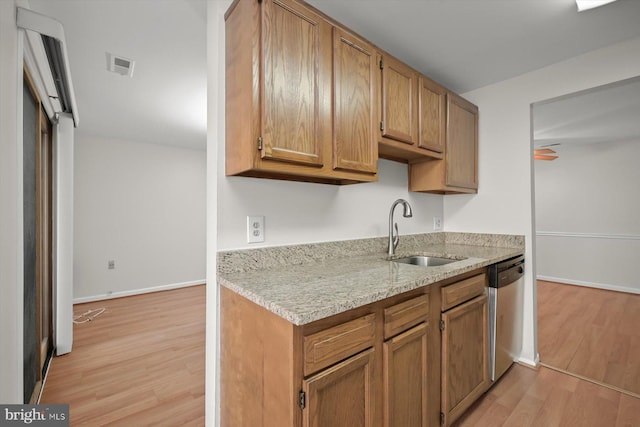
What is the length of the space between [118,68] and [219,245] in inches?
73.2

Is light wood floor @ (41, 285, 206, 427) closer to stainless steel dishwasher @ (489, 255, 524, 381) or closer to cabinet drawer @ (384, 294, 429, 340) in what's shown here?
cabinet drawer @ (384, 294, 429, 340)

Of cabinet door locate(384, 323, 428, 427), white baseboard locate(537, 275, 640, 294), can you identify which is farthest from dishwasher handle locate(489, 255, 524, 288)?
white baseboard locate(537, 275, 640, 294)

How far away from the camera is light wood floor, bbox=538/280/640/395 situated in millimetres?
2116

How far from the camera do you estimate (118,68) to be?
2.18m

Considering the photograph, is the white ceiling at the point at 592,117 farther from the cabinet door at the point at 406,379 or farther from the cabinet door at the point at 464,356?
the cabinet door at the point at 406,379

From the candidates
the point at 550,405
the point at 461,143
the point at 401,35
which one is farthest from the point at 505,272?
the point at 401,35

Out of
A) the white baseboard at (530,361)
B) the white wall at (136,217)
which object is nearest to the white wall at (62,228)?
the white wall at (136,217)

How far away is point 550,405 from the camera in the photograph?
1.76 m

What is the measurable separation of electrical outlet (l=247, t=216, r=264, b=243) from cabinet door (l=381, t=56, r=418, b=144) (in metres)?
0.89

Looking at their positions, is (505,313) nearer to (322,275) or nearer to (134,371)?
(322,275)

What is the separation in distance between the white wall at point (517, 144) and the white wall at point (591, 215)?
130 inches

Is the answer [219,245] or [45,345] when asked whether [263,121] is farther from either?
[45,345]

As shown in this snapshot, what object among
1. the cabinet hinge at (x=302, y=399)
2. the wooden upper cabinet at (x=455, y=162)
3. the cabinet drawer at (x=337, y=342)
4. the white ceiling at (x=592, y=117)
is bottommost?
the cabinet hinge at (x=302, y=399)

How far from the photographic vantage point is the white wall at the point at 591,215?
162 inches
